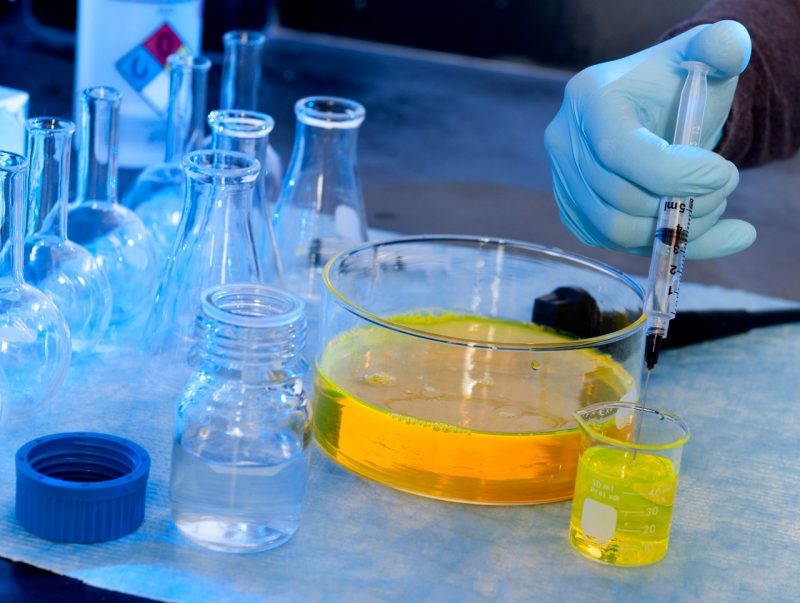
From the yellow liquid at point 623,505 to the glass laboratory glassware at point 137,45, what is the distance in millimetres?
1000

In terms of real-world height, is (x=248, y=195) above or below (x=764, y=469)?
above

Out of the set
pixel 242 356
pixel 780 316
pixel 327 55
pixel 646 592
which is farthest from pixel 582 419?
pixel 327 55

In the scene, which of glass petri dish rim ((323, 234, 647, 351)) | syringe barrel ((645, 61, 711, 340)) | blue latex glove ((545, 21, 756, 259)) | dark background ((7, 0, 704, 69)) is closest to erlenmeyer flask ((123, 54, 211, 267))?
glass petri dish rim ((323, 234, 647, 351))

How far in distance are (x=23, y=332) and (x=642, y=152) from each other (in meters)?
0.53

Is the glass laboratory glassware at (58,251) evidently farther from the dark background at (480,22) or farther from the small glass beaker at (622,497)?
the dark background at (480,22)

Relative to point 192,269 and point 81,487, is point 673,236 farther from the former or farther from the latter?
point 81,487

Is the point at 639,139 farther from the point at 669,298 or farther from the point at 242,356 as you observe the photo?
the point at 242,356

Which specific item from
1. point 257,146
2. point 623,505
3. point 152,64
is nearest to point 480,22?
point 152,64

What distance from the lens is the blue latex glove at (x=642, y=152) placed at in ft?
3.13

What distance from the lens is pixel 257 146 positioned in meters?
1.12

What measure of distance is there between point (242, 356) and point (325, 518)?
0.15 metres

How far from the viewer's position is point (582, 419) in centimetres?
84

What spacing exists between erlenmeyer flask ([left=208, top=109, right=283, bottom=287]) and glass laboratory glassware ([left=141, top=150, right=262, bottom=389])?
38mm

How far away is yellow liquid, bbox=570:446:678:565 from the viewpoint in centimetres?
80
